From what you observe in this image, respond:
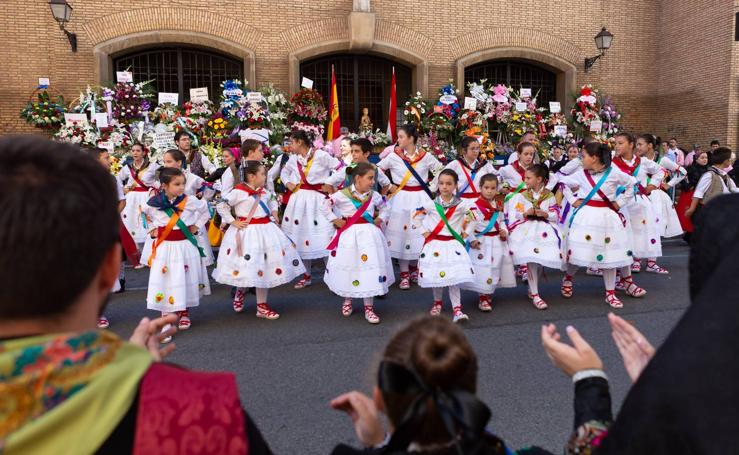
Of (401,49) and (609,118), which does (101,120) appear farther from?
(609,118)

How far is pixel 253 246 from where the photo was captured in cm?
644

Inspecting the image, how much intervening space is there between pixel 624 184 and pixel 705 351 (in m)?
6.41

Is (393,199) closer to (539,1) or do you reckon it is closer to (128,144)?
(128,144)

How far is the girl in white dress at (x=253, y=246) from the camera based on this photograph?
21.1 ft

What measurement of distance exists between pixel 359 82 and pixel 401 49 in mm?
1516

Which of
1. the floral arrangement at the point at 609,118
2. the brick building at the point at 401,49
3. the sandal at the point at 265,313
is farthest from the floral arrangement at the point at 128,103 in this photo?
the floral arrangement at the point at 609,118

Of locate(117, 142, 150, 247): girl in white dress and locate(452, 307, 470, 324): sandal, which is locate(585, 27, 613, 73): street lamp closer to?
locate(117, 142, 150, 247): girl in white dress

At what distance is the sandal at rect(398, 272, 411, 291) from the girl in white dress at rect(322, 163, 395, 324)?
1.40 meters

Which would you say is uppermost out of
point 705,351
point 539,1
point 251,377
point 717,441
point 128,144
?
point 539,1

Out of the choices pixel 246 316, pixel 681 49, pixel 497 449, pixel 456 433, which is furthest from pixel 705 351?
pixel 681 49

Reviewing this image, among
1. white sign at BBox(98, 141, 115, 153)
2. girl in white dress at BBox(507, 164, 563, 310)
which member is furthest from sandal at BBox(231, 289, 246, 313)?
white sign at BBox(98, 141, 115, 153)

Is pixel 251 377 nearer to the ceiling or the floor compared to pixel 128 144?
nearer to the floor

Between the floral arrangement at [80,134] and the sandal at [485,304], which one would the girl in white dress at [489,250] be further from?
the floral arrangement at [80,134]

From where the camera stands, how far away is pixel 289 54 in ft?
49.5
